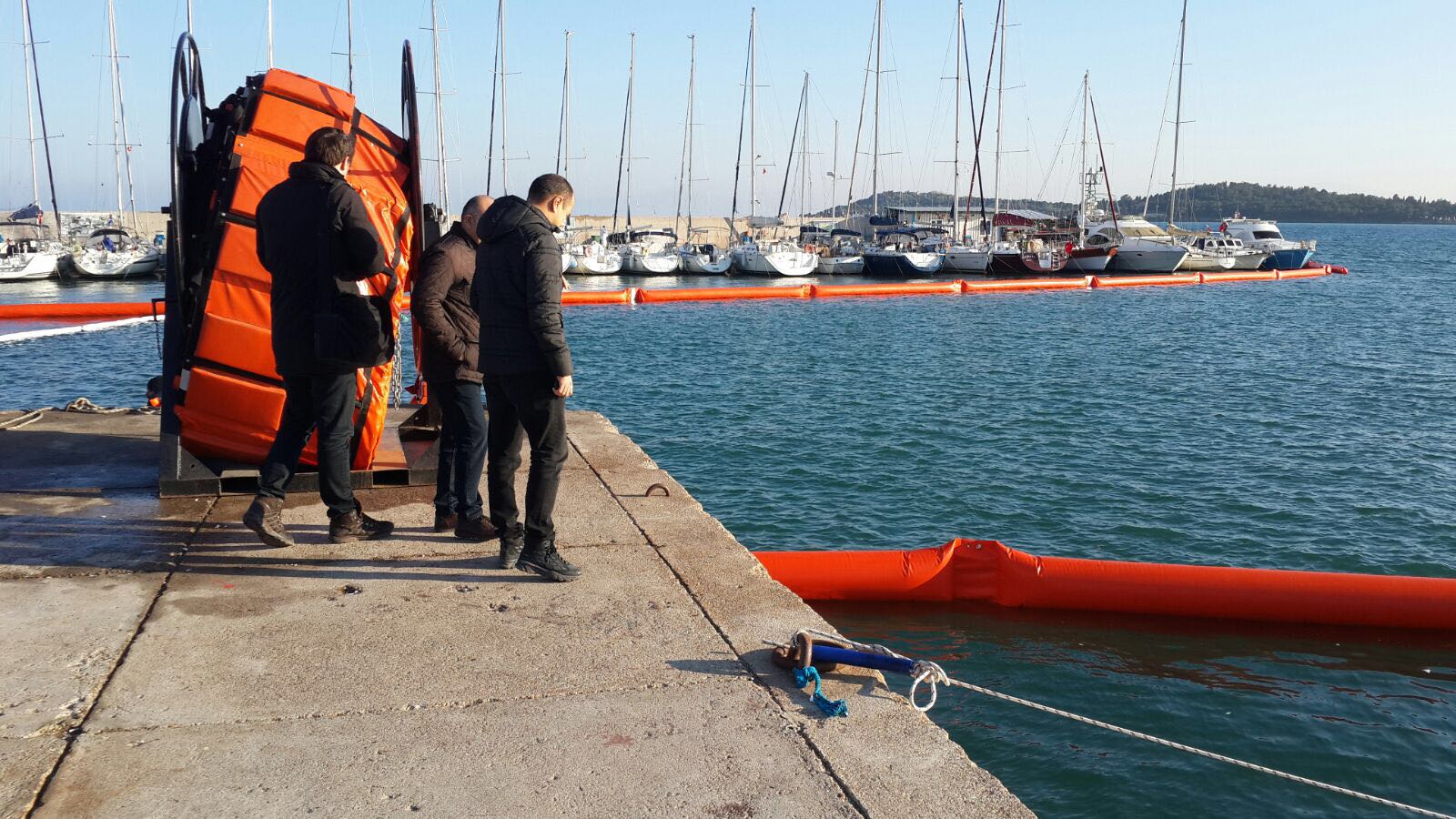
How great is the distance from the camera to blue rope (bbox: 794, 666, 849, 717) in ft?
12.7

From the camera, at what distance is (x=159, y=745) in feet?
11.5

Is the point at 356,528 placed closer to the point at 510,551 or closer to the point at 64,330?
the point at 510,551

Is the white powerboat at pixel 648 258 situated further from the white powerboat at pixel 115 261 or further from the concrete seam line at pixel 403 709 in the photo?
the concrete seam line at pixel 403 709

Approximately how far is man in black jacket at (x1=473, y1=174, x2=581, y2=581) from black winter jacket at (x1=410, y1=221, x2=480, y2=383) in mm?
708

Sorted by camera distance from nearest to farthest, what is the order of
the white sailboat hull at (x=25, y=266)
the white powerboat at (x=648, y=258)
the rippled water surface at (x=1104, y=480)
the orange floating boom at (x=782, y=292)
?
the rippled water surface at (x=1104, y=480)
the orange floating boom at (x=782, y=292)
the white sailboat hull at (x=25, y=266)
the white powerboat at (x=648, y=258)

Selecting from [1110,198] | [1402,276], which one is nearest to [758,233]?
[1110,198]

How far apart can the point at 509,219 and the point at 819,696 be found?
7.91 feet

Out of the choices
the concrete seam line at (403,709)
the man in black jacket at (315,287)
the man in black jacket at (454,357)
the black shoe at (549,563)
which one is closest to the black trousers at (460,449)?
the man in black jacket at (454,357)

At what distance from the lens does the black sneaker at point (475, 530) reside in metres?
5.71

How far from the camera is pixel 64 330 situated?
2777 cm

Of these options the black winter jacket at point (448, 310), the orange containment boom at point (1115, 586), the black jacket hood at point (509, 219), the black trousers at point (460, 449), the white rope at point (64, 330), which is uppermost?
the black jacket hood at point (509, 219)

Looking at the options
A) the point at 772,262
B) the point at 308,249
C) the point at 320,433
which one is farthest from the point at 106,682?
the point at 772,262

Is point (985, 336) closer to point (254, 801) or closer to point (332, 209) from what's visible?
point (332, 209)

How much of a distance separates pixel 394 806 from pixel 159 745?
882mm
